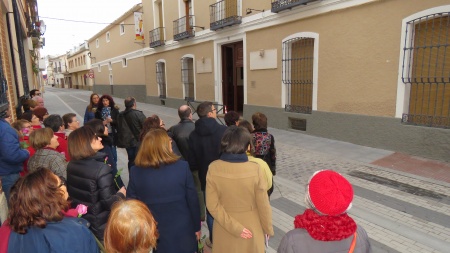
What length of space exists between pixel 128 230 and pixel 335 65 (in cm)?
796

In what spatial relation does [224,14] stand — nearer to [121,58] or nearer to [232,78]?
[232,78]

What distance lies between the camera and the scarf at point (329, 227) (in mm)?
1396

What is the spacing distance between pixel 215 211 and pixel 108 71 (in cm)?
2950

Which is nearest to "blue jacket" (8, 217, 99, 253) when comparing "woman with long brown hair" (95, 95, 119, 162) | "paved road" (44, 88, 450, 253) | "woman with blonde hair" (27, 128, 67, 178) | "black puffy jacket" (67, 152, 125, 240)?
"black puffy jacket" (67, 152, 125, 240)

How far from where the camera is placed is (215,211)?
2256mm

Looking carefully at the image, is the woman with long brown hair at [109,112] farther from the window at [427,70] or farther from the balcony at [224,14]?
Answer: the balcony at [224,14]

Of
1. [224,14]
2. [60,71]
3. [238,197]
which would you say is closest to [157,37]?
[224,14]

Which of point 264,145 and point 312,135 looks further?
point 312,135

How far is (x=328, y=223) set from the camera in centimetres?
141

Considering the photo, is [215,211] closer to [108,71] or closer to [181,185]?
[181,185]

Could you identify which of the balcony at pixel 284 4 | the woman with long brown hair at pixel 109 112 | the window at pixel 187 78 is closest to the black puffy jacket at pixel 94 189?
the woman with long brown hair at pixel 109 112

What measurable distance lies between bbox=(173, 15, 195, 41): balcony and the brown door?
234 cm

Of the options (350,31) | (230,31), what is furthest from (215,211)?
(230,31)

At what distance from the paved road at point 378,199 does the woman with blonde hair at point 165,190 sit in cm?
142
